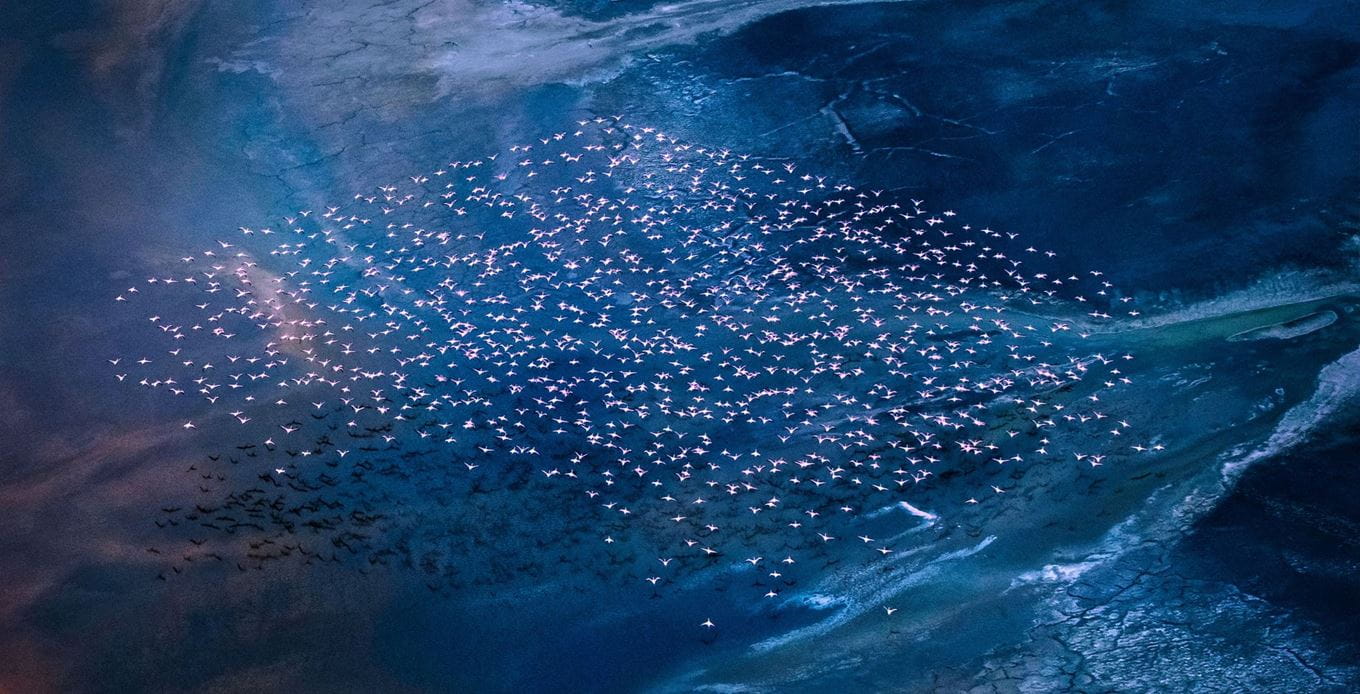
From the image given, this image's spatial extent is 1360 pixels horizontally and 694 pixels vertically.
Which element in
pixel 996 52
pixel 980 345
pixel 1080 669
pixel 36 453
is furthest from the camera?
pixel 996 52

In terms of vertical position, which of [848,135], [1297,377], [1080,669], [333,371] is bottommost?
[1080,669]

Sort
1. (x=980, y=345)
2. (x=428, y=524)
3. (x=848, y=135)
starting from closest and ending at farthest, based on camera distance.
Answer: (x=428, y=524)
(x=980, y=345)
(x=848, y=135)

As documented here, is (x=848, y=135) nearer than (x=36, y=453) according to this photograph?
No

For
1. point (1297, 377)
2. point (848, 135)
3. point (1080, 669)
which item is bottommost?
point (1080, 669)

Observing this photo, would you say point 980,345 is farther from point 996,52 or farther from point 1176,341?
point 996,52

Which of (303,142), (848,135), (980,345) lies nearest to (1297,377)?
(980,345)

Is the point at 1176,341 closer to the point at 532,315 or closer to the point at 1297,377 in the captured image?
the point at 1297,377

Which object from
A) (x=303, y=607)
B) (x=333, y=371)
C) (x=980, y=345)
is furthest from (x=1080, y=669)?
(x=333, y=371)

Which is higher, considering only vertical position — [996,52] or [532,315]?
[996,52]

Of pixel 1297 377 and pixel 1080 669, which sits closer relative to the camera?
pixel 1080 669
